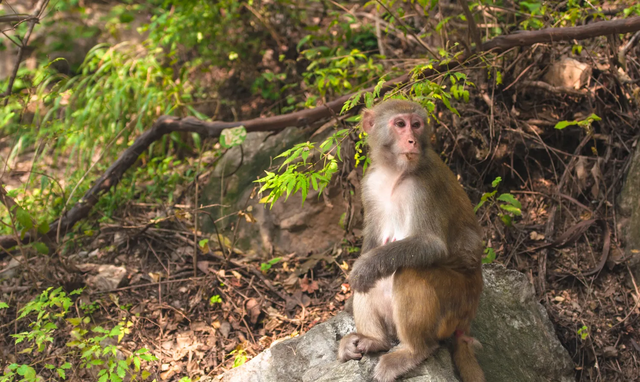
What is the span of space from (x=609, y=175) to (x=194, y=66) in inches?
226

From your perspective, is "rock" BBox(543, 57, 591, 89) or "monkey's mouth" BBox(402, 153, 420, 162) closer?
"monkey's mouth" BBox(402, 153, 420, 162)

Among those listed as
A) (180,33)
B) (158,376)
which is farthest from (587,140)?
(180,33)

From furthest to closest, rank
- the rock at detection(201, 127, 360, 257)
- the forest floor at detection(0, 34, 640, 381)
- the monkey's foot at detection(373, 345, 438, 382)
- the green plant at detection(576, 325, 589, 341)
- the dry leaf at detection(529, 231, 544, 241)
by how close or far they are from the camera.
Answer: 1. the rock at detection(201, 127, 360, 257)
2. the dry leaf at detection(529, 231, 544, 241)
3. the forest floor at detection(0, 34, 640, 381)
4. the green plant at detection(576, 325, 589, 341)
5. the monkey's foot at detection(373, 345, 438, 382)

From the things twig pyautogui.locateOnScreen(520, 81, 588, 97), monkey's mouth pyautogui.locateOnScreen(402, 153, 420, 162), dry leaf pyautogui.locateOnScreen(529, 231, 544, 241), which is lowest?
dry leaf pyautogui.locateOnScreen(529, 231, 544, 241)

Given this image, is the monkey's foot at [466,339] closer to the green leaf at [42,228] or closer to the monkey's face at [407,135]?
the monkey's face at [407,135]

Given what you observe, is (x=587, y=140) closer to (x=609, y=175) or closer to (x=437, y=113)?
(x=609, y=175)

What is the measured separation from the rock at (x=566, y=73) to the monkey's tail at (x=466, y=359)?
3292 mm

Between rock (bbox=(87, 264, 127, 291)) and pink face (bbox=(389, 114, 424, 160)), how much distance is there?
320 cm

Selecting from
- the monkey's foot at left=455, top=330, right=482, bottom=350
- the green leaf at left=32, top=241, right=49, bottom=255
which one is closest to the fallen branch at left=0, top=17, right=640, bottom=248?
the green leaf at left=32, top=241, right=49, bottom=255

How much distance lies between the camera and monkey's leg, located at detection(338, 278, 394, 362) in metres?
3.46

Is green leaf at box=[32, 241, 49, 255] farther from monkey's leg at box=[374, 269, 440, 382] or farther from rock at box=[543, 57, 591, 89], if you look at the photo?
rock at box=[543, 57, 591, 89]

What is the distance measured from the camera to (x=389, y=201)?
11.9ft

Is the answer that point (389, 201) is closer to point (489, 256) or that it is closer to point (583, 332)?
point (489, 256)

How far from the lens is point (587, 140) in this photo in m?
5.33
